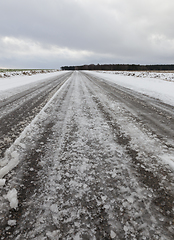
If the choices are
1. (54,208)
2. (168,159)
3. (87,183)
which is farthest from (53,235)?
(168,159)

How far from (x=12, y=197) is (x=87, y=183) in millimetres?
936

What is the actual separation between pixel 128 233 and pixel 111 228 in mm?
165

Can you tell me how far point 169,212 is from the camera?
1.47 m

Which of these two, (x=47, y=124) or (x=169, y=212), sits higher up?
(x=47, y=124)

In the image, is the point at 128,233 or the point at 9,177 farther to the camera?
the point at 9,177

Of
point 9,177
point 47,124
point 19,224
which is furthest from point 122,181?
point 47,124

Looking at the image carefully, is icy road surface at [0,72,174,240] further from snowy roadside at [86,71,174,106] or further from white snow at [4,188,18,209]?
snowy roadside at [86,71,174,106]

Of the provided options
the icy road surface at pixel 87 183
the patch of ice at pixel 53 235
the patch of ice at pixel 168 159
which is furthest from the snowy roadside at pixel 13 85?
the patch of ice at pixel 168 159

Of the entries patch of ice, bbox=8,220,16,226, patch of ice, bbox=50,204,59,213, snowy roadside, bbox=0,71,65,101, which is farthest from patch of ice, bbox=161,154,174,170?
snowy roadside, bbox=0,71,65,101

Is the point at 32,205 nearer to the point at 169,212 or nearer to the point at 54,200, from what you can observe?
the point at 54,200

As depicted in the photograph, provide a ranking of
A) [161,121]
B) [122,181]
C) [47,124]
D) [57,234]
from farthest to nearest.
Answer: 1. [161,121]
2. [47,124]
3. [122,181]
4. [57,234]

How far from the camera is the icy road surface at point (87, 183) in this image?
1.32 meters

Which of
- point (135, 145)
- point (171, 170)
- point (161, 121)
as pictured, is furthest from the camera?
point (161, 121)

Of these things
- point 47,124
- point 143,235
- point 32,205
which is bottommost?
point 143,235
